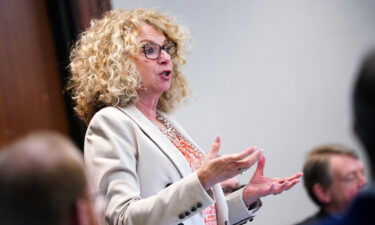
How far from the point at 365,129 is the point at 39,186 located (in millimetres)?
417

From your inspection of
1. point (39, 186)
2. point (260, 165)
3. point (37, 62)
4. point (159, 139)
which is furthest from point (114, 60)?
point (39, 186)

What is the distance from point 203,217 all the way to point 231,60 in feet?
5.13

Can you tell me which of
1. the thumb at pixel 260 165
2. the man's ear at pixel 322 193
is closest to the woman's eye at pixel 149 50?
the thumb at pixel 260 165

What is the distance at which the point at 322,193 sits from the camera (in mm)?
1804

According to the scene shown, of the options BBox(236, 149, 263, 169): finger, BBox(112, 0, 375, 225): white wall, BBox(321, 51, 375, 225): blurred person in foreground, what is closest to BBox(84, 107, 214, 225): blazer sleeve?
BBox(236, 149, 263, 169): finger

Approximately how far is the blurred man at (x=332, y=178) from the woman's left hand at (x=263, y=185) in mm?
191

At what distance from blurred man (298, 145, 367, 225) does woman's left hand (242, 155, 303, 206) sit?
19cm

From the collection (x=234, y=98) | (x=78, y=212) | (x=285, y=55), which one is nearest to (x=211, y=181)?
(x=78, y=212)

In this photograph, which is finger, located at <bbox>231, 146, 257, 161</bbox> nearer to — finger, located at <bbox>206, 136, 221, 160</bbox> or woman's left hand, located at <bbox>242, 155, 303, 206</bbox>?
finger, located at <bbox>206, 136, 221, 160</bbox>

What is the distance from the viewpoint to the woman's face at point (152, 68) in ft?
7.33

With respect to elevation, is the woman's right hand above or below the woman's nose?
below

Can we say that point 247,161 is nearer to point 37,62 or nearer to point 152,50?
point 152,50

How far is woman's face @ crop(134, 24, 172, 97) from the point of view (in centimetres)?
223

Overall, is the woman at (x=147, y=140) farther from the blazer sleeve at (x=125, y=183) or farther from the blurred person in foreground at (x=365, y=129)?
the blurred person in foreground at (x=365, y=129)
